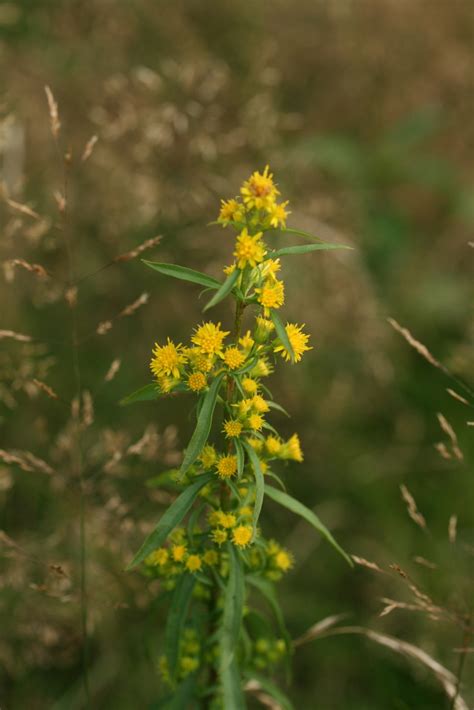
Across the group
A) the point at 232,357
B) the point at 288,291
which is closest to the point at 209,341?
the point at 232,357

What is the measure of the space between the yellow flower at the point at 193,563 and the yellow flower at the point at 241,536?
90 mm

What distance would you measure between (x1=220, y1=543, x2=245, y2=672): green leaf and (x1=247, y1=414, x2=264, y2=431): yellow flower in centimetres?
26

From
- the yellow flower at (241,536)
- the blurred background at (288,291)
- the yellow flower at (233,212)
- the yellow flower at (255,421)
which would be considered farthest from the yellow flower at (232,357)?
the blurred background at (288,291)

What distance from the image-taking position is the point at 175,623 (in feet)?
4.37

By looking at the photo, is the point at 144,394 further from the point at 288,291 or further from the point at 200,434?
the point at 288,291

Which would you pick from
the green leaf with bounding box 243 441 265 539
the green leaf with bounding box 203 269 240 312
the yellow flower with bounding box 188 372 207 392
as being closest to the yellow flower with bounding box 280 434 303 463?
the green leaf with bounding box 243 441 265 539

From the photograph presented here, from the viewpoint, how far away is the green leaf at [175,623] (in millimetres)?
1322

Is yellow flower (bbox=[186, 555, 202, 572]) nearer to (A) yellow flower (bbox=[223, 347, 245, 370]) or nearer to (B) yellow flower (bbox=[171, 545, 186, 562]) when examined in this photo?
(B) yellow flower (bbox=[171, 545, 186, 562])

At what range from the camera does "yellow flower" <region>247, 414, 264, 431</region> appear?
124 cm

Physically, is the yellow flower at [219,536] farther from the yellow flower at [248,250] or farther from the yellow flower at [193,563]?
the yellow flower at [248,250]

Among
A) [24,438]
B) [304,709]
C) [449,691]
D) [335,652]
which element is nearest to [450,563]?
[335,652]

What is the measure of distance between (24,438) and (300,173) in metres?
2.14

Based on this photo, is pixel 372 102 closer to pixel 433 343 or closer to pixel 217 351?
pixel 433 343

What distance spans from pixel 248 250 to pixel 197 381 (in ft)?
0.88
